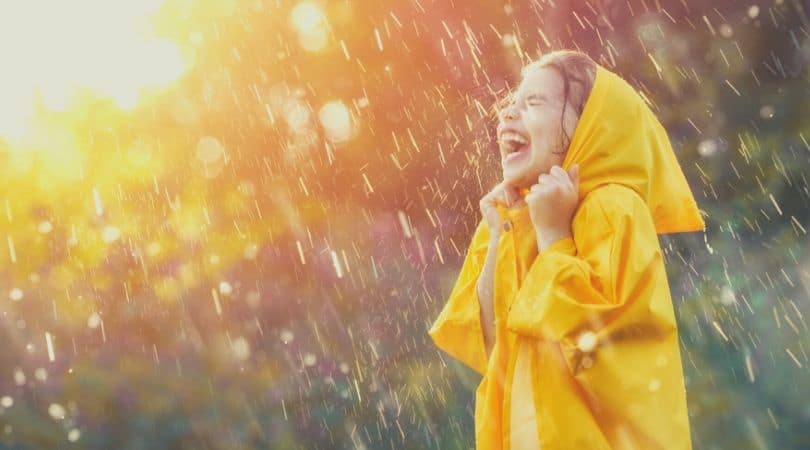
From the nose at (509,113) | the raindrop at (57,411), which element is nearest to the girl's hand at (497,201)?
the nose at (509,113)

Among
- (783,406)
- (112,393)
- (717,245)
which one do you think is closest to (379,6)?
(717,245)

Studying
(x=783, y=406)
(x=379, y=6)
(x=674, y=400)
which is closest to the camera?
(x=674, y=400)

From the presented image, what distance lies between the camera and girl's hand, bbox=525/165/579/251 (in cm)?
206

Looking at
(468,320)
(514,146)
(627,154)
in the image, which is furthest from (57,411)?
(627,154)

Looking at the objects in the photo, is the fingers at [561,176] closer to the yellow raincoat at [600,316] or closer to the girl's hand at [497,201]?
the yellow raincoat at [600,316]

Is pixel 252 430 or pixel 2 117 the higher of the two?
pixel 2 117

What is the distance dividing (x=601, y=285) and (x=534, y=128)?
0.45 m

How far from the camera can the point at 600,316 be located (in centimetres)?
190

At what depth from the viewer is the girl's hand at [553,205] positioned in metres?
2.06

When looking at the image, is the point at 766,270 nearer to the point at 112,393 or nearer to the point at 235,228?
the point at 235,228

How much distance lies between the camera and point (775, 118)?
18.4 ft

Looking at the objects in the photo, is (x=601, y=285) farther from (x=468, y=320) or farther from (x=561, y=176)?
(x=468, y=320)

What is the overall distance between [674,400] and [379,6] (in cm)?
450

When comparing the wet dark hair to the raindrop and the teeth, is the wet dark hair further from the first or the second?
the raindrop
